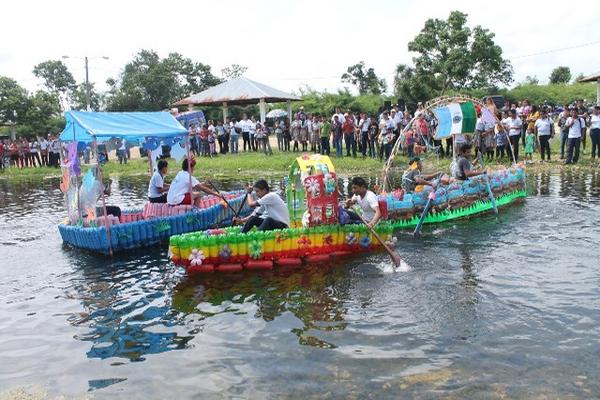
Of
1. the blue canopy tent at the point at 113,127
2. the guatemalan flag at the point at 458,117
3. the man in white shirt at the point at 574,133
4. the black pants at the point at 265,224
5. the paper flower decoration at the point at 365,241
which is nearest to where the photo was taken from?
the black pants at the point at 265,224

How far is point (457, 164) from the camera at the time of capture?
51.5ft

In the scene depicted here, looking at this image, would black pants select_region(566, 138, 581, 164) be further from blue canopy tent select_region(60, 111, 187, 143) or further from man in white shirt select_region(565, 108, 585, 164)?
blue canopy tent select_region(60, 111, 187, 143)

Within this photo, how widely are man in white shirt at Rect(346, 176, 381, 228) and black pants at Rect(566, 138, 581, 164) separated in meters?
14.0

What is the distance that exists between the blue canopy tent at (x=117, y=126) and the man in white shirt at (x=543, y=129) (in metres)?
15.0

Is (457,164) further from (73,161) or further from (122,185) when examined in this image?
(122,185)

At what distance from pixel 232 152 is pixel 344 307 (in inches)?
Answer: 989

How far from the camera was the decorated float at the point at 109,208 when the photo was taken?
12.8 meters

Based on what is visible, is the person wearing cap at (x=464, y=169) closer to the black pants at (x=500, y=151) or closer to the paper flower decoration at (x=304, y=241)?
the paper flower decoration at (x=304, y=241)

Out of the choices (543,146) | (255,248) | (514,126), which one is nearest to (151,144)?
(255,248)

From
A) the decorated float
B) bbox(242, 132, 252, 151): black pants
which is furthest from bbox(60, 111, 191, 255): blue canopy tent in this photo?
bbox(242, 132, 252, 151): black pants

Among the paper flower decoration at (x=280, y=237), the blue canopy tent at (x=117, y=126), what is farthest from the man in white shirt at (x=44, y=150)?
the paper flower decoration at (x=280, y=237)

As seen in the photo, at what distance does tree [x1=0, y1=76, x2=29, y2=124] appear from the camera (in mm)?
46119

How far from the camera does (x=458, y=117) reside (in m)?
16.2

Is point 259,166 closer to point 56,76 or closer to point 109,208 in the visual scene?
point 109,208
